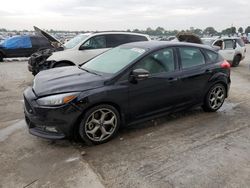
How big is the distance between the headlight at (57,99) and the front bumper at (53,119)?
0.20 feet

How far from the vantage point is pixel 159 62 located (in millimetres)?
4320

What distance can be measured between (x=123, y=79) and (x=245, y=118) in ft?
9.58

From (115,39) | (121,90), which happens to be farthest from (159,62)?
(115,39)

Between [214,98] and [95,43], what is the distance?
4792mm

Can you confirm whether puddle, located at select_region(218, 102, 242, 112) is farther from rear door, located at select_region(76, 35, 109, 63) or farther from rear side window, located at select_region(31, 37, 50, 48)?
rear side window, located at select_region(31, 37, 50, 48)

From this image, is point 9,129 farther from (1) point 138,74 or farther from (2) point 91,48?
(2) point 91,48

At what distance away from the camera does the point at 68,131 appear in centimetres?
351

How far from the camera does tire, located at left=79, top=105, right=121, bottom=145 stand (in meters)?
3.60

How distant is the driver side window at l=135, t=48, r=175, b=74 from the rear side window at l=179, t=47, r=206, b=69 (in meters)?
0.28

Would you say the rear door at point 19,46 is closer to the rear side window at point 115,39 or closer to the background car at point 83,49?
the background car at point 83,49

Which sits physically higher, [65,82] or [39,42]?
[39,42]

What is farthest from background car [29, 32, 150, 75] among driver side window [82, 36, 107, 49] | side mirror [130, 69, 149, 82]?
side mirror [130, 69, 149, 82]

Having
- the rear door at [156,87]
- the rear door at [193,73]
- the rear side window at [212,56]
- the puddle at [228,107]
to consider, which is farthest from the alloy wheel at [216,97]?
the rear door at [156,87]

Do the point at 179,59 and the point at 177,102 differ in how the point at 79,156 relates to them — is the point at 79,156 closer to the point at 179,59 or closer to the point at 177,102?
the point at 177,102
